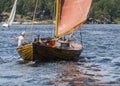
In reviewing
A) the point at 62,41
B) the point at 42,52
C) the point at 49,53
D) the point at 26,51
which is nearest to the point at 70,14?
the point at 62,41

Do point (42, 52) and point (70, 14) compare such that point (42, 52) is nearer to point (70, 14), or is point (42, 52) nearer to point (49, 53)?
point (49, 53)

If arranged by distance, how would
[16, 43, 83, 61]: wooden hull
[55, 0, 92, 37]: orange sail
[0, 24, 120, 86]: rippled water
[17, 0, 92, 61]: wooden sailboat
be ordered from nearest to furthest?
[0, 24, 120, 86]: rippled water → [16, 43, 83, 61]: wooden hull → [17, 0, 92, 61]: wooden sailboat → [55, 0, 92, 37]: orange sail

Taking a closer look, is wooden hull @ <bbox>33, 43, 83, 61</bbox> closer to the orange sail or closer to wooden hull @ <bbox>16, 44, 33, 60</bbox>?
wooden hull @ <bbox>16, 44, 33, 60</bbox>

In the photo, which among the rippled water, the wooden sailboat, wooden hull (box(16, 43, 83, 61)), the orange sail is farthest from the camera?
the orange sail

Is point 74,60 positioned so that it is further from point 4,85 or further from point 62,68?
point 4,85

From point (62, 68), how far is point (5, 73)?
5218 mm

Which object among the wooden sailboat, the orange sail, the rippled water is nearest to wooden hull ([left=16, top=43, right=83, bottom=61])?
the wooden sailboat

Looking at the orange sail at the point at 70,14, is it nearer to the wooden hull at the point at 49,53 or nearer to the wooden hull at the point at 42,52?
the wooden hull at the point at 49,53

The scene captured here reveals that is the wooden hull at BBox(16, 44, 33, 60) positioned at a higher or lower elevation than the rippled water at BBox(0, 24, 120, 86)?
higher

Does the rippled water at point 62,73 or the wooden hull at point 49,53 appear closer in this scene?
the rippled water at point 62,73

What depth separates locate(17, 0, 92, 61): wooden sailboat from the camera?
3956 centimetres

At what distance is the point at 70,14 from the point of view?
44562mm

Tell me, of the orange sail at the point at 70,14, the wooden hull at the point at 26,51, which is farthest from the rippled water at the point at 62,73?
the orange sail at the point at 70,14

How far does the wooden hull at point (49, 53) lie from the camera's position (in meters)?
39.3
